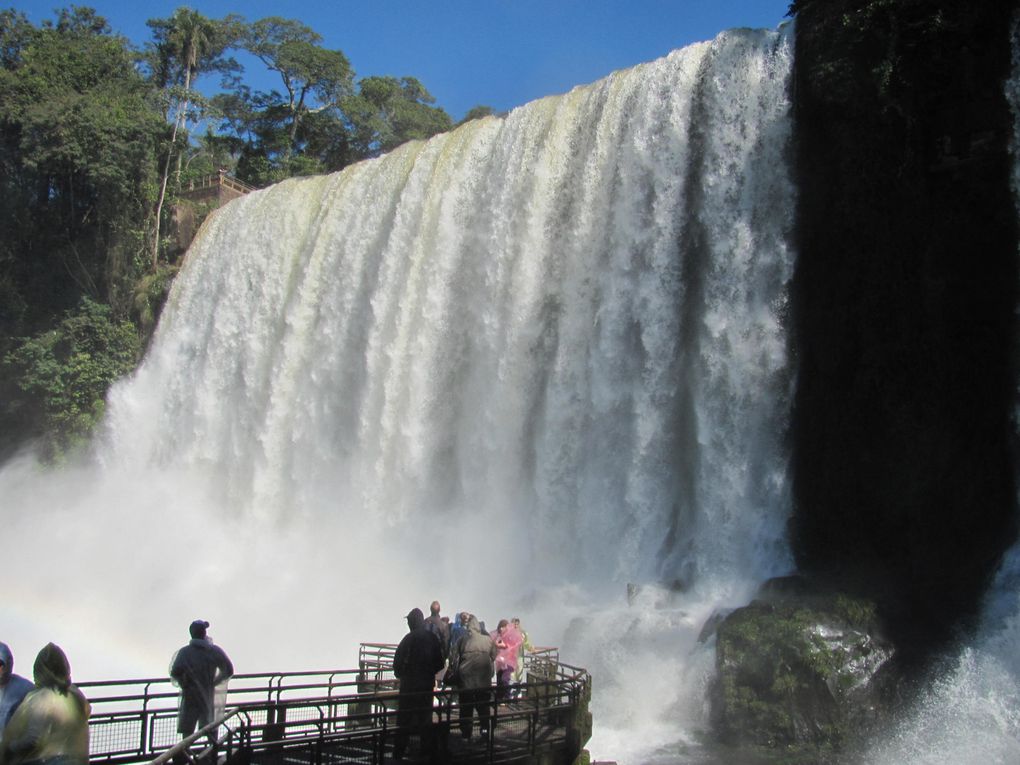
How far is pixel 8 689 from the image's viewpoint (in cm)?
535

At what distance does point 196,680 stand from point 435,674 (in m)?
2.14

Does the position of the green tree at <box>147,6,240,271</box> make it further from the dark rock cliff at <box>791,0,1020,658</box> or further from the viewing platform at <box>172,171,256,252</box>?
the dark rock cliff at <box>791,0,1020,658</box>

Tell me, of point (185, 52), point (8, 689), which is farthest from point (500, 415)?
point (185, 52)

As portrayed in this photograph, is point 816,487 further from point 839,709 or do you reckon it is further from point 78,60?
point 78,60

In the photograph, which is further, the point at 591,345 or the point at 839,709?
the point at 591,345

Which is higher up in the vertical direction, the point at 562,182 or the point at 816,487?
the point at 562,182

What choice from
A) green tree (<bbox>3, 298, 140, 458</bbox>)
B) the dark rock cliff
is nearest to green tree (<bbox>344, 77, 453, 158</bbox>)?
green tree (<bbox>3, 298, 140, 458</bbox>)

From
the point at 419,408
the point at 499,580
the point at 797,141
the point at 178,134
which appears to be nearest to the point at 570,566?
the point at 499,580

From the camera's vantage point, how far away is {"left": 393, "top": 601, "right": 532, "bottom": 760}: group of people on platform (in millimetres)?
7938

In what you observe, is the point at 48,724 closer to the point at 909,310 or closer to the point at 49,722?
the point at 49,722

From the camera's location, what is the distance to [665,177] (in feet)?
63.1

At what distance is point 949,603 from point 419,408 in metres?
12.7

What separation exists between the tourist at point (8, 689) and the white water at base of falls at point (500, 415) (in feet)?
30.2

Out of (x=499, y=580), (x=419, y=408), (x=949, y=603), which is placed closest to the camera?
(x=949, y=603)
